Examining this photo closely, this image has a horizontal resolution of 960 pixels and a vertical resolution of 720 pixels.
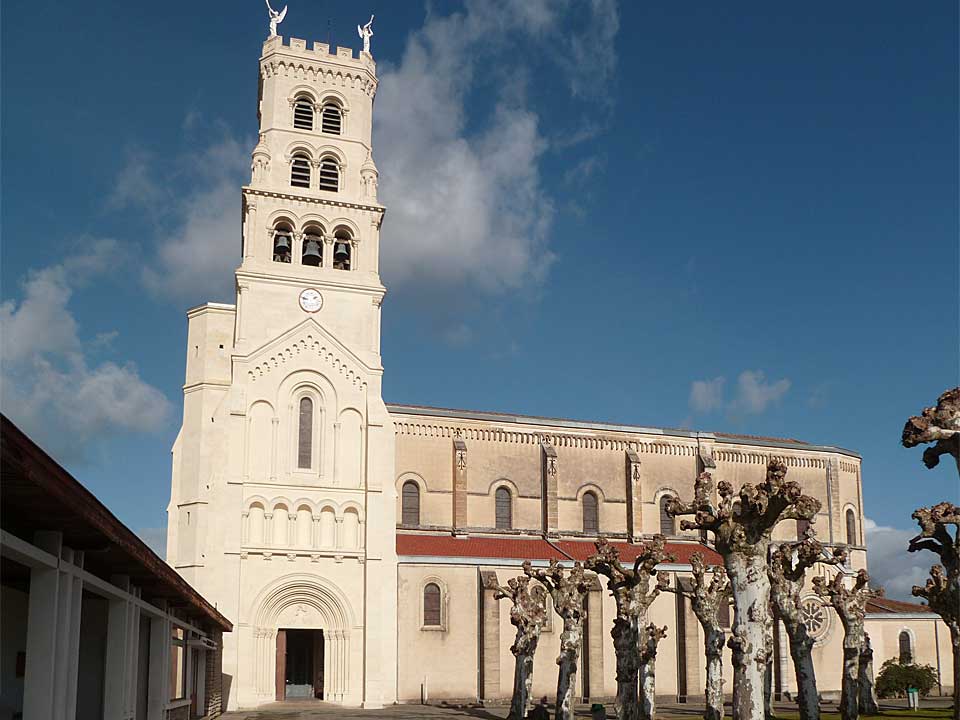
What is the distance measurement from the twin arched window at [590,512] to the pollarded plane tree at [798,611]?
1719 cm

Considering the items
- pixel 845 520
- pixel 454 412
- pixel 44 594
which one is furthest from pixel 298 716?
pixel 845 520

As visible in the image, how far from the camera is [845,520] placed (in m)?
59.6

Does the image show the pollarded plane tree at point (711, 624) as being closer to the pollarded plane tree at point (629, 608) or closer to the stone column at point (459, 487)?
the pollarded plane tree at point (629, 608)

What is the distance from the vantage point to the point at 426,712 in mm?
39594

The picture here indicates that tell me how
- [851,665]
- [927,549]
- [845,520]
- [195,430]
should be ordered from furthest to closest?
[845,520], [195,430], [851,665], [927,549]

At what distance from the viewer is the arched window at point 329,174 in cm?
4937

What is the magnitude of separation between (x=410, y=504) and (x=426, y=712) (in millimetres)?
12890

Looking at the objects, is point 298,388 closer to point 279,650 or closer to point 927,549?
point 279,650

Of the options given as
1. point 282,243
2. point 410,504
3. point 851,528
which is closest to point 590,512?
point 410,504

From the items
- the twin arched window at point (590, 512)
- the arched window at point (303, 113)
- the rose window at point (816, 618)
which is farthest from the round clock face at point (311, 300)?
the rose window at point (816, 618)

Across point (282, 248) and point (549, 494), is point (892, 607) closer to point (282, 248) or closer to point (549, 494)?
point (549, 494)

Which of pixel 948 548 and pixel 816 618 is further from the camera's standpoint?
pixel 816 618

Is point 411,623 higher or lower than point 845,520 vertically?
lower

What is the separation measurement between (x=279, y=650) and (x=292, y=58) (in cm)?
2864
